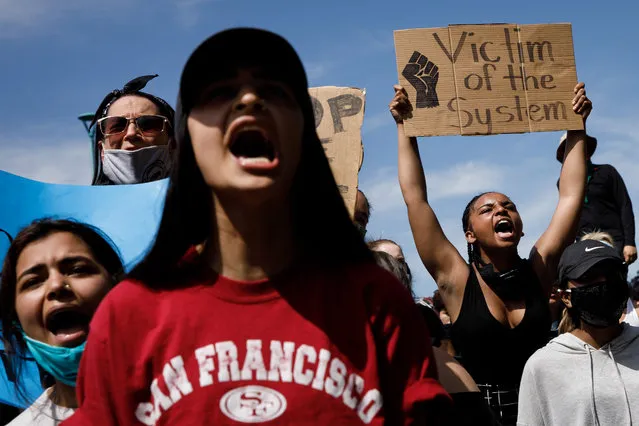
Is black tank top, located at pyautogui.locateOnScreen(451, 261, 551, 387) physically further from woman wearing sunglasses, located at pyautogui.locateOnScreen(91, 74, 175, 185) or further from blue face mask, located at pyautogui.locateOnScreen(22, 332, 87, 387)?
blue face mask, located at pyautogui.locateOnScreen(22, 332, 87, 387)

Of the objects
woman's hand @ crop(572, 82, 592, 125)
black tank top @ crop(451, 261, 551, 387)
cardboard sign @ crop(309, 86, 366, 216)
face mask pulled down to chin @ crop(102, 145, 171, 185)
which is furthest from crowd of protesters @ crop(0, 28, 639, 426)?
woman's hand @ crop(572, 82, 592, 125)

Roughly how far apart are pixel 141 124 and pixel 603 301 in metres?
2.24

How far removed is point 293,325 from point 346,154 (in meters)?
2.01

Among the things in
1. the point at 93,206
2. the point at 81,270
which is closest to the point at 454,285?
the point at 93,206

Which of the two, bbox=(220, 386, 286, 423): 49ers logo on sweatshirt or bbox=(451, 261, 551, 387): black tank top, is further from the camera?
bbox=(451, 261, 551, 387): black tank top

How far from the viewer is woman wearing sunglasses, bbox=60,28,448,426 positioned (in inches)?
63.6

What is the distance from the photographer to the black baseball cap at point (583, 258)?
13.3 feet

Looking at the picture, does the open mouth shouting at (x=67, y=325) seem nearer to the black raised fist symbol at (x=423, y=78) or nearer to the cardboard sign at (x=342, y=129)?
the cardboard sign at (x=342, y=129)

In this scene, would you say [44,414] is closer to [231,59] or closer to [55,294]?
[55,294]

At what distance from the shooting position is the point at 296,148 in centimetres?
172

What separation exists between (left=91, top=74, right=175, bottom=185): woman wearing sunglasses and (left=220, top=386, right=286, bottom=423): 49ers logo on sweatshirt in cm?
198

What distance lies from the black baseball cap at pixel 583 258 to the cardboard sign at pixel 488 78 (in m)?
0.63

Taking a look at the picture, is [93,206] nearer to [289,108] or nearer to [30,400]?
[30,400]

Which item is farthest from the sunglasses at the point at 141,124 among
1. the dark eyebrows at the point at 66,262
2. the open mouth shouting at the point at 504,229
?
the open mouth shouting at the point at 504,229
